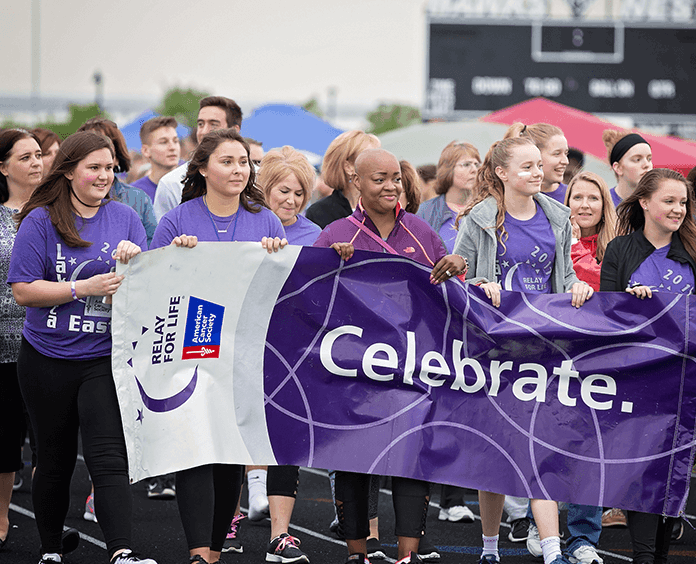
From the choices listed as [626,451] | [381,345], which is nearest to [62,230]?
[381,345]

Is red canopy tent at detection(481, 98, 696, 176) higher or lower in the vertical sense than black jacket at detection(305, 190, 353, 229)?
higher

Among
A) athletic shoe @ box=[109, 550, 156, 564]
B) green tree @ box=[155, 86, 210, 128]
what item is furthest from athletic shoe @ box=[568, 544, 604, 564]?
green tree @ box=[155, 86, 210, 128]

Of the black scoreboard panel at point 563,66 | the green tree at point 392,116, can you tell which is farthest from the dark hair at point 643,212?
the green tree at point 392,116

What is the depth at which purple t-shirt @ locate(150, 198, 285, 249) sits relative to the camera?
511 cm

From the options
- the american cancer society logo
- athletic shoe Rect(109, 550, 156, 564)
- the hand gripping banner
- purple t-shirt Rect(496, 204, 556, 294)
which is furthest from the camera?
purple t-shirt Rect(496, 204, 556, 294)

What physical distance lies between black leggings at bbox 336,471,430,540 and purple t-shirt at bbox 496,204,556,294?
1.20 m

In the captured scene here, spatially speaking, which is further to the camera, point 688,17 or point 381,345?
point 688,17

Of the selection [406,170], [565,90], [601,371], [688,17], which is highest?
[688,17]

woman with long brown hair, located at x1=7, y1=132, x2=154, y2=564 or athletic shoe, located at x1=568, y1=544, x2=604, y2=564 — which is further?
athletic shoe, located at x1=568, y1=544, x2=604, y2=564

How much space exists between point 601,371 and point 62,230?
2743mm

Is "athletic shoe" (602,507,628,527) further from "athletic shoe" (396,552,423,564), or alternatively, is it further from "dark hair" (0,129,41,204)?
"dark hair" (0,129,41,204)

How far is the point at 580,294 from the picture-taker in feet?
16.4

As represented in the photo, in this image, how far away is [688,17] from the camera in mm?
24422

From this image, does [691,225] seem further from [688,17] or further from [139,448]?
[688,17]
